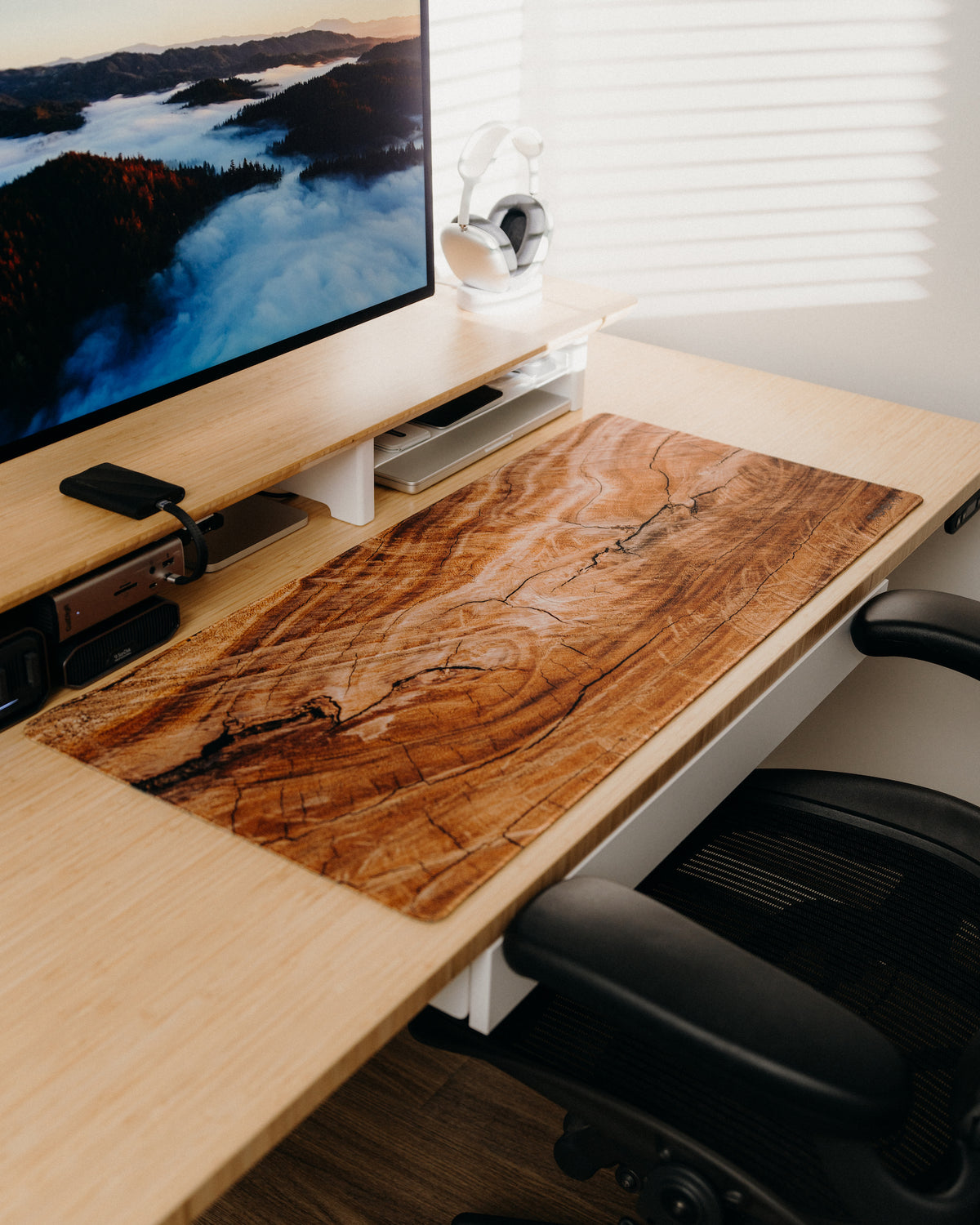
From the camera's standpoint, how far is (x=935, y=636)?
1.26 m

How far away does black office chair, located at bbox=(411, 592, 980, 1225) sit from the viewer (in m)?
0.77

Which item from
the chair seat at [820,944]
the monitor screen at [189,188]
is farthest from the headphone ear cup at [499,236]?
the chair seat at [820,944]

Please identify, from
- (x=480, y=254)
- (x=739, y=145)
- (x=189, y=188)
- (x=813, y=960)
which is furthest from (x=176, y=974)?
(x=739, y=145)

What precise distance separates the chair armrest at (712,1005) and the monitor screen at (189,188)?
72cm

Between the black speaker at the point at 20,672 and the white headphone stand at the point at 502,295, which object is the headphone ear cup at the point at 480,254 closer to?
Answer: the white headphone stand at the point at 502,295

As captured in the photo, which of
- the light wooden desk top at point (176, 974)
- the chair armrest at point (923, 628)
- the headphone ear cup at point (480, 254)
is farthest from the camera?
the headphone ear cup at point (480, 254)

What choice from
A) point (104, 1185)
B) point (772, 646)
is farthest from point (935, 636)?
point (104, 1185)

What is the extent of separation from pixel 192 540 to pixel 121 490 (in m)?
0.08

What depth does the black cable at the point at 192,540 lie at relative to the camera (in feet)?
3.71

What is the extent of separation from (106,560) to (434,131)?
1181 millimetres

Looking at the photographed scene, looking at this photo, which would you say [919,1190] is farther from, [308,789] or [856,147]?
[856,147]

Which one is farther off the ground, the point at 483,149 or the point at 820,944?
the point at 483,149

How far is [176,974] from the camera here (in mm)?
785

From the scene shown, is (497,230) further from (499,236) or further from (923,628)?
(923,628)
